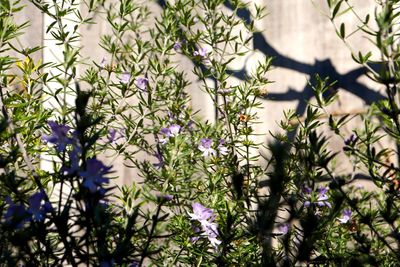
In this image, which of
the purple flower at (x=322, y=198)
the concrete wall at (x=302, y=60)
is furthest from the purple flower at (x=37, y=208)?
the concrete wall at (x=302, y=60)

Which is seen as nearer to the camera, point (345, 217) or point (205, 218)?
point (205, 218)

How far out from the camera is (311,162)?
47.9 inches

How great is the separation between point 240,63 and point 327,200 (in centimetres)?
164

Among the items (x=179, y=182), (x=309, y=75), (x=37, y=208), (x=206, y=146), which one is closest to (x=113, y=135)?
(x=179, y=182)

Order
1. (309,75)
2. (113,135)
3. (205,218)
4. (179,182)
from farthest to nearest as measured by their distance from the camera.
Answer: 1. (309,75)
2. (179,182)
3. (113,135)
4. (205,218)

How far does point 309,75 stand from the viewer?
3564 millimetres

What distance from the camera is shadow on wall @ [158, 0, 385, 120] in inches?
135

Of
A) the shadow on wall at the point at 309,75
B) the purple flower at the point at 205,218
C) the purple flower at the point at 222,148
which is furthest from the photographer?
the shadow on wall at the point at 309,75

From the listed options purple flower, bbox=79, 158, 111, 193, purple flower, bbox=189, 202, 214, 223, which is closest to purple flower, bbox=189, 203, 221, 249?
purple flower, bbox=189, 202, 214, 223

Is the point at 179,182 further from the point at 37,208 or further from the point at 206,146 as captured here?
the point at 37,208

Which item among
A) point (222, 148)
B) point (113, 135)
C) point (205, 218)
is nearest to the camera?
point (205, 218)

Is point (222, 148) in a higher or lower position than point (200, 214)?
higher

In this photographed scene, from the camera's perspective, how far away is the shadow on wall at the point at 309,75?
11.3 feet

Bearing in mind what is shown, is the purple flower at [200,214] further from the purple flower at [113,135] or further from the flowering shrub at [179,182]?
the purple flower at [113,135]
